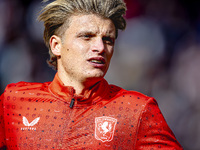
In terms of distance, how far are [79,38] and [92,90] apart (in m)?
0.40

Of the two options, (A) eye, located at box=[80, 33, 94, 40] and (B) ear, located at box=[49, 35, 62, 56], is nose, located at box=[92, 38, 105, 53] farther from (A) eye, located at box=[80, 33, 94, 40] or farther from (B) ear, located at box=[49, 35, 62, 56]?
(B) ear, located at box=[49, 35, 62, 56]

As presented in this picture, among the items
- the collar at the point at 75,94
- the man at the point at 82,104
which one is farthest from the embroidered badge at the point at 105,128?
the collar at the point at 75,94

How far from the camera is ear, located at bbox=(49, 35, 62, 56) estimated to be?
100 inches

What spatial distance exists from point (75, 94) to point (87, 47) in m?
0.36

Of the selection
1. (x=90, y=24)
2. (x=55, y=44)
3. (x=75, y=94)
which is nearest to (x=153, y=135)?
(x=75, y=94)

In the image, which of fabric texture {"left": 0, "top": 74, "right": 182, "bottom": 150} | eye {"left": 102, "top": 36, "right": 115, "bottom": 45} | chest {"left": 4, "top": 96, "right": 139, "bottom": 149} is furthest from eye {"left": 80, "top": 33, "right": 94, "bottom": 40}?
chest {"left": 4, "top": 96, "right": 139, "bottom": 149}

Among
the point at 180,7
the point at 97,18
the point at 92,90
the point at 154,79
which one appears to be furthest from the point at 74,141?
the point at 180,7

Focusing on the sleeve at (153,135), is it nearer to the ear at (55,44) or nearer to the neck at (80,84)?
the neck at (80,84)

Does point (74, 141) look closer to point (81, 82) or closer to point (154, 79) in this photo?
point (81, 82)

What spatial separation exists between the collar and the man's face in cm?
10

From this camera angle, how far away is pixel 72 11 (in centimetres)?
244

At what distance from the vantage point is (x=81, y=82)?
239cm

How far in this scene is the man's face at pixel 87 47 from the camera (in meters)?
2.29

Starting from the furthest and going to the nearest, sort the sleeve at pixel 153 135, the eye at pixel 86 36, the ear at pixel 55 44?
the ear at pixel 55 44 < the eye at pixel 86 36 < the sleeve at pixel 153 135
